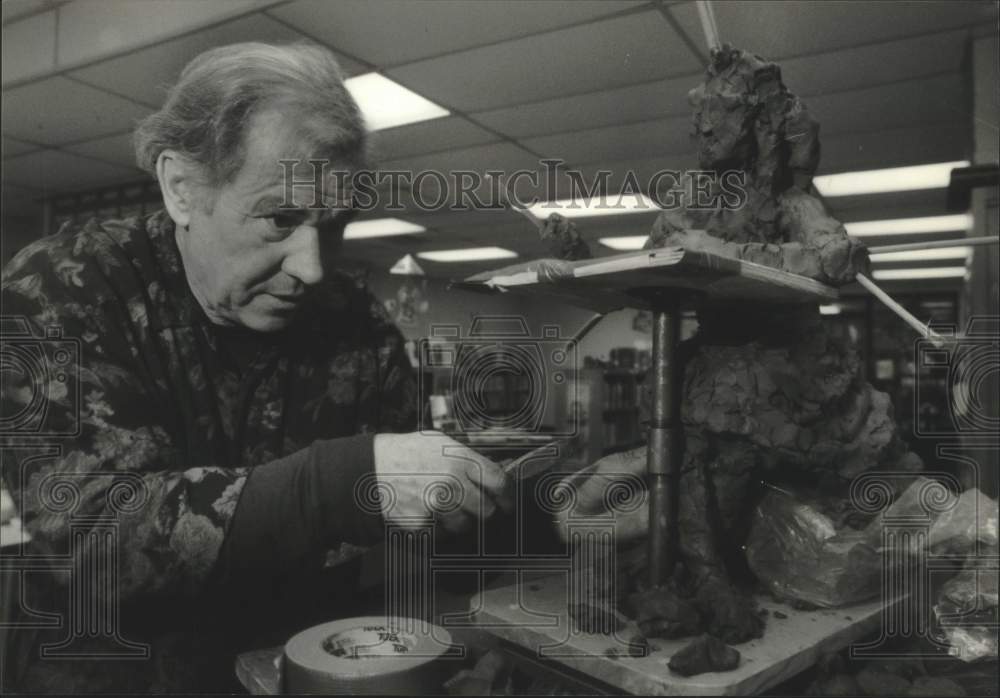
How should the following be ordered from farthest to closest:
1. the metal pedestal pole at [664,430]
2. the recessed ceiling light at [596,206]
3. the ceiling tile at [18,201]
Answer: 1. the ceiling tile at [18,201]
2. the recessed ceiling light at [596,206]
3. the metal pedestal pole at [664,430]

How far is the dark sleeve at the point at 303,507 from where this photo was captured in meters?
0.57

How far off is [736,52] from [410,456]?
0.59m

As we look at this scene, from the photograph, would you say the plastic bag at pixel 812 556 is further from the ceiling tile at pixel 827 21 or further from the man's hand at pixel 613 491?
the ceiling tile at pixel 827 21

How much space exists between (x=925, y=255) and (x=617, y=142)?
44 centimetres

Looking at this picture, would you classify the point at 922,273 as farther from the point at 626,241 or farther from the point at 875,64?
the point at 626,241

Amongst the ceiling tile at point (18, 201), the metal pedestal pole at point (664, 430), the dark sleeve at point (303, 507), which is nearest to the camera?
the dark sleeve at point (303, 507)

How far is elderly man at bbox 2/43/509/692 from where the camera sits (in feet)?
1.92

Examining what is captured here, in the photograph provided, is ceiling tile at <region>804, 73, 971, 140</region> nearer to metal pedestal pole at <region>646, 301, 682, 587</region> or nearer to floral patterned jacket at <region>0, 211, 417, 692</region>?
metal pedestal pole at <region>646, 301, 682, 587</region>

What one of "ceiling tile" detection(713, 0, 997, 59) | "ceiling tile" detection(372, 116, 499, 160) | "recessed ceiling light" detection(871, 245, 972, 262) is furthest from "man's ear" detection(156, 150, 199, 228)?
"recessed ceiling light" detection(871, 245, 972, 262)

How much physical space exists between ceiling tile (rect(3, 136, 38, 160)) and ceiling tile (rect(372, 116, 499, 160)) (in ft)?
1.88

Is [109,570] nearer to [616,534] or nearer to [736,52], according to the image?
[616,534]

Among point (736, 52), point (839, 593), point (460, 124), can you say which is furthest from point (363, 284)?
point (839, 593)

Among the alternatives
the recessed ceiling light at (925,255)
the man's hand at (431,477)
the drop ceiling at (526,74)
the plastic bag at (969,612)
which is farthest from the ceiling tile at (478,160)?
the plastic bag at (969,612)

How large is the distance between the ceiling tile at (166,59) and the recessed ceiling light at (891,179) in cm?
66
